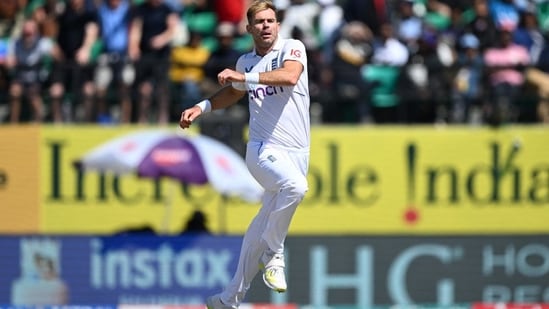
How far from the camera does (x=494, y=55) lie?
1823 cm

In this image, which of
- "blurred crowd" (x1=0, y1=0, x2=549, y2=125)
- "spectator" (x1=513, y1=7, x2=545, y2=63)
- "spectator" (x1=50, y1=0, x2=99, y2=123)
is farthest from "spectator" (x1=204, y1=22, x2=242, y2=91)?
"spectator" (x1=513, y1=7, x2=545, y2=63)

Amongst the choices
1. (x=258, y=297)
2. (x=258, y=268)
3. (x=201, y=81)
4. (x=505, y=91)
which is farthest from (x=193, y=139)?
(x=258, y=268)

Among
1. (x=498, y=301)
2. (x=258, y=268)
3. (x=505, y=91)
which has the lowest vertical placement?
(x=498, y=301)

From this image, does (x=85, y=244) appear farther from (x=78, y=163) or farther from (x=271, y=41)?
(x=271, y=41)

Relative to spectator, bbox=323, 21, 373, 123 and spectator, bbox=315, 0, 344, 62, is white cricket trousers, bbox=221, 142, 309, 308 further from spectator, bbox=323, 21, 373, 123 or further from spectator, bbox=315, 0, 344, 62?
spectator, bbox=315, 0, 344, 62

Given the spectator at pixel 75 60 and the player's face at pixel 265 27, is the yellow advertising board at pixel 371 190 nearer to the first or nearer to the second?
the spectator at pixel 75 60

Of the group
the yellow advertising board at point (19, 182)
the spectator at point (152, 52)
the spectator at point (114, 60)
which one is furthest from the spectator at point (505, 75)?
the yellow advertising board at point (19, 182)

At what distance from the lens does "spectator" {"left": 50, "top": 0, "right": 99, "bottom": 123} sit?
58.4 feet

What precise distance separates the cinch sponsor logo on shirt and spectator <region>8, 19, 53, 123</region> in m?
6.38

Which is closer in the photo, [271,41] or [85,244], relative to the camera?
[271,41]

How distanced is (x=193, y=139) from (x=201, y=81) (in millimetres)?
747

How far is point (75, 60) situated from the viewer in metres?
18.2

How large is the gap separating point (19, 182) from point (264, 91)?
23.0ft

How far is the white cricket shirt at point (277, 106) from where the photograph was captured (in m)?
11.8
